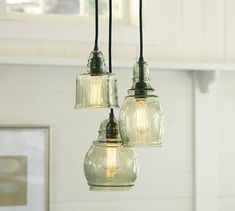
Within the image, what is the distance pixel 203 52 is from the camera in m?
2.33

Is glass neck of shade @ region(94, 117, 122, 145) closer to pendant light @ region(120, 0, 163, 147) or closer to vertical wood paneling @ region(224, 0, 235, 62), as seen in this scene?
pendant light @ region(120, 0, 163, 147)

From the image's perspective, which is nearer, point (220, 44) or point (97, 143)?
point (97, 143)

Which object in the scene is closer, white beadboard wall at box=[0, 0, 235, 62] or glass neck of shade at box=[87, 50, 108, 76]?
glass neck of shade at box=[87, 50, 108, 76]

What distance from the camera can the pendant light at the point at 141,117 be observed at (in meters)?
1.22

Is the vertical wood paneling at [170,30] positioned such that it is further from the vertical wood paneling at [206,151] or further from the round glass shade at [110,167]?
the round glass shade at [110,167]

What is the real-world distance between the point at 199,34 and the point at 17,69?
2.51 feet

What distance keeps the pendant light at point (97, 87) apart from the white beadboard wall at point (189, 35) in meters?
0.90

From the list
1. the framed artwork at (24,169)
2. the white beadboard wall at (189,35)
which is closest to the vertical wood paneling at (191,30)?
the white beadboard wall at (189,35)

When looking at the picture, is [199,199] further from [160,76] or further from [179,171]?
[160,76]

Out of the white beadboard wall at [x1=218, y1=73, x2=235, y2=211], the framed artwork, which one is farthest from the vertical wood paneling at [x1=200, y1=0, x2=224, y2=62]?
the framed artwork

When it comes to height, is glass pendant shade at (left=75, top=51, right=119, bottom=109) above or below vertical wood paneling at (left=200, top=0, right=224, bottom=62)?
below

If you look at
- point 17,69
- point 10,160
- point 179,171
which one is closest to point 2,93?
point 17,69

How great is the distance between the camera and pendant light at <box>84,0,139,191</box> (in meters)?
1.25

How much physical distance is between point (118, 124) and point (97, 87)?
10 cm
